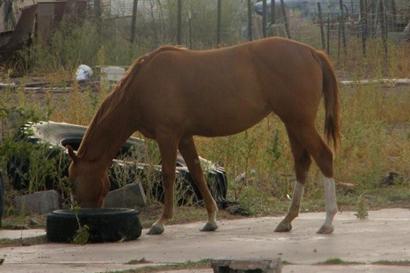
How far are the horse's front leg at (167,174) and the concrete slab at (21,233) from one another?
110 centimetres

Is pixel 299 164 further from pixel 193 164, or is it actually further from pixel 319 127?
pixel 319 127

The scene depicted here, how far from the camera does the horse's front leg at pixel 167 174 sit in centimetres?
1156

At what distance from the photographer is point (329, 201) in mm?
11398

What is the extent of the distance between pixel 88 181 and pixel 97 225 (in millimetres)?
977

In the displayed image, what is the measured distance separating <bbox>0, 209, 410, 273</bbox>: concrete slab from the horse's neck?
964 mm

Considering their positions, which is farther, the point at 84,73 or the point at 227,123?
the point at 84,73

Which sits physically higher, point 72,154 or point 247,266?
point 72,154

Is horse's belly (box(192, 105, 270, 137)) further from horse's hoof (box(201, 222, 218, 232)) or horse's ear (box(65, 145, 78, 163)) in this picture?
horse's ear (box(65, 145, 78, 163))

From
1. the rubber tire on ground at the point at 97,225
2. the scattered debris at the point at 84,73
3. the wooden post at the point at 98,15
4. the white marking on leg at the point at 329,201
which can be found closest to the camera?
the rubber tire on ground at the point at 97,225

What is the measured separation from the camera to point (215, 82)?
38.3 feet

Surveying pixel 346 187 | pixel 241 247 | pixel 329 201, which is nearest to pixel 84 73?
pixel 346 187

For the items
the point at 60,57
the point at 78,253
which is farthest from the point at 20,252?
the point at 60,57

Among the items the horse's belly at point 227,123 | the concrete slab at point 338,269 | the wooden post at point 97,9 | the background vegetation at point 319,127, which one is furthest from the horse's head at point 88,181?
the wooden post at point 97,9

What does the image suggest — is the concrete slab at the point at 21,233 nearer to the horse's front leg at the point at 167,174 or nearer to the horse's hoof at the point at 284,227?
the horse's front leg at the point at 167,174
